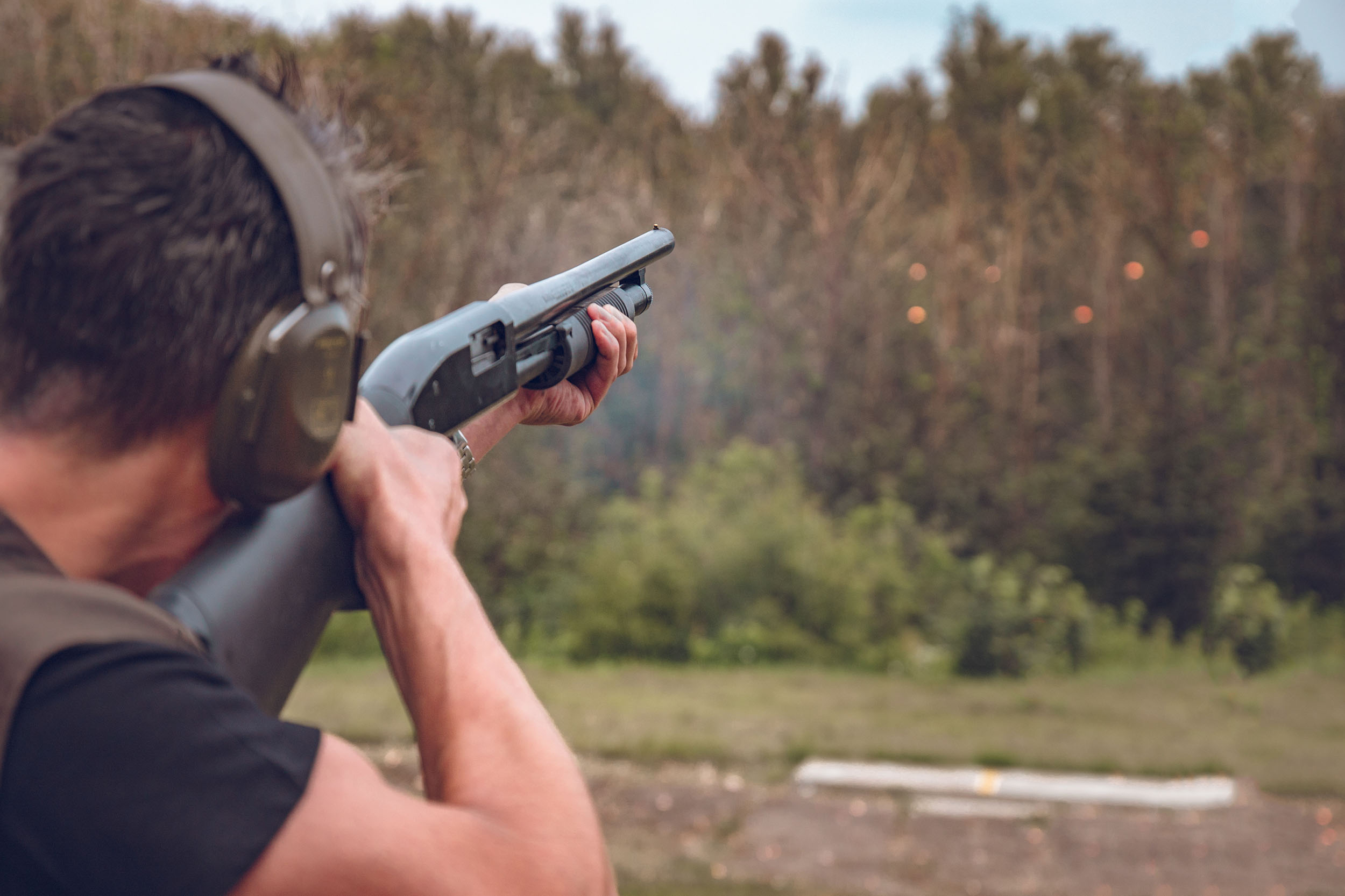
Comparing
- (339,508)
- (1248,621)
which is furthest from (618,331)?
(1248,621)

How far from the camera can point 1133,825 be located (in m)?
5.38

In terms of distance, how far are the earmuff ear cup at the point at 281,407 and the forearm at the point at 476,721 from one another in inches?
5.7

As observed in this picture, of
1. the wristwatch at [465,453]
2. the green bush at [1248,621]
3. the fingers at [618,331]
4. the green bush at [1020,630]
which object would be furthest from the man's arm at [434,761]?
the green bush at [1248,621]

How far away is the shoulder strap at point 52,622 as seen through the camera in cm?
80

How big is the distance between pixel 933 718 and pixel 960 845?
1.95 m

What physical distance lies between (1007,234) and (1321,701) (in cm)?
853

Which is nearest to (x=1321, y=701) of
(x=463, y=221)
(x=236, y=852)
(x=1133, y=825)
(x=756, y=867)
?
(x=1133, y=825)

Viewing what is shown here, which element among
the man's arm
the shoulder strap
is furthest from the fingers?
the shoulder strap

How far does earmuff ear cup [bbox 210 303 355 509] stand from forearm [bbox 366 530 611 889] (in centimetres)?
14

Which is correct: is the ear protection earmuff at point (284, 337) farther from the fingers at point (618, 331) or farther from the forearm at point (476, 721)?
the fingers at point (618, 331)

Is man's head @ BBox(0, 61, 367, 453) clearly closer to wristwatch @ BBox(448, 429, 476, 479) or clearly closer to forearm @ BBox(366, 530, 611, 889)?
forearm @ BBox(366, 530, 611, 889)

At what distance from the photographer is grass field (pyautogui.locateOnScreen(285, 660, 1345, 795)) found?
6246mm

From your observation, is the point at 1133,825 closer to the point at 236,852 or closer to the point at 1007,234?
the point at 236,852

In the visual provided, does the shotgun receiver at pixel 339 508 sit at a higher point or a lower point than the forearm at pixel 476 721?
higher
